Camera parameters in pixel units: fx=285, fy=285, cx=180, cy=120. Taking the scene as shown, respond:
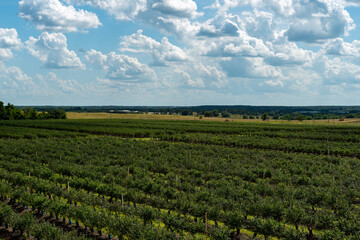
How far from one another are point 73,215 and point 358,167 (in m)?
28.5

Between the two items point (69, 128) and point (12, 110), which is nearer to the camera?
point (69, 128)

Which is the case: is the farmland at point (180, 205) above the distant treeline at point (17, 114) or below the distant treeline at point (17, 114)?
below

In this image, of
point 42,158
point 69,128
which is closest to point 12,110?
point 69,128

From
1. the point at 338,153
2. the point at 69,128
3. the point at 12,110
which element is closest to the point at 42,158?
the point at 338,153

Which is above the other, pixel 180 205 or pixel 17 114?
pixel 17 114

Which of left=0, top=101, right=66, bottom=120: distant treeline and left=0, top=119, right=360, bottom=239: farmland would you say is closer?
left=0, top=119, right=360, bottom=239: farmland

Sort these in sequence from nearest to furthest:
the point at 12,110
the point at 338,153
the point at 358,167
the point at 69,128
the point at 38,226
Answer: the point at 38,226 < the point at 358,167 < the point at 338,153 < the point at 69,128 < the point at 12,110

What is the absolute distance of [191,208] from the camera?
15.3 m

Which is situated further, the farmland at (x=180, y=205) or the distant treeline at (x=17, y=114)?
the distant treeline at (x=17, y=114)

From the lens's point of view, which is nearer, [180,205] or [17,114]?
[180,205]

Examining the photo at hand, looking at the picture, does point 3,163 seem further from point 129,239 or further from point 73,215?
point 129,239

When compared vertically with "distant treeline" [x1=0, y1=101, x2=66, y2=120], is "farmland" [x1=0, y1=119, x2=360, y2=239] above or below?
below

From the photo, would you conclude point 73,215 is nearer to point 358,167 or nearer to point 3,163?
point 3,163

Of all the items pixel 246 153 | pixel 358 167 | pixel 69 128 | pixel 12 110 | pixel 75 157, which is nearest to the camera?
pixel 358 167
